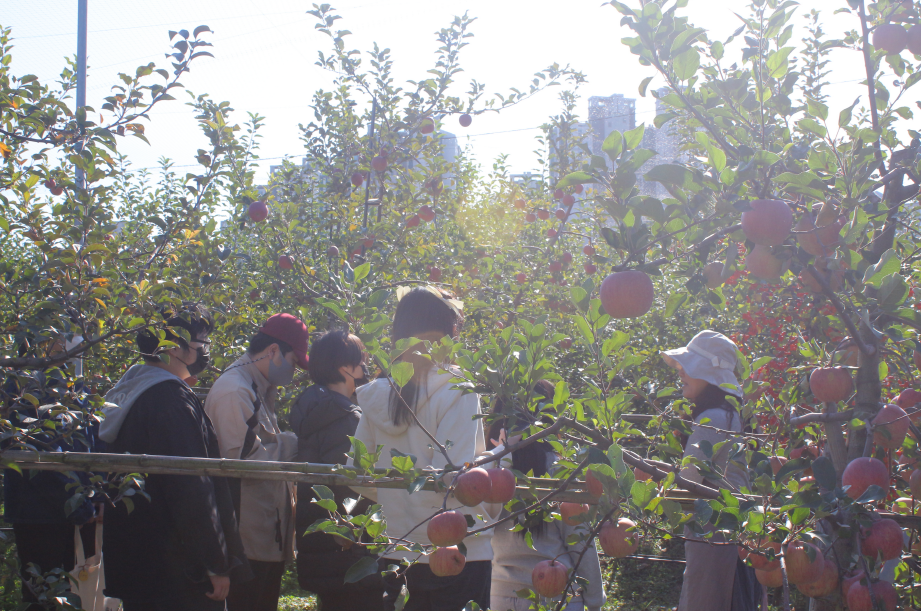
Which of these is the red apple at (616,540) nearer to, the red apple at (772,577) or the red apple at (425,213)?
the red apple at (772,577)

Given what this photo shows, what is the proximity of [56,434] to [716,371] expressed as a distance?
2232 millimetres

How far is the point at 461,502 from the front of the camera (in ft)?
3.73

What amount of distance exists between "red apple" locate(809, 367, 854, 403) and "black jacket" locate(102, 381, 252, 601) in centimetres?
163

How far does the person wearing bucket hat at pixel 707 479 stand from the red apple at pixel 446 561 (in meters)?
1.21

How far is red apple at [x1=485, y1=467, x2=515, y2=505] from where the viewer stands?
45.9 inches

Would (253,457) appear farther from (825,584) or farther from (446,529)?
(825,584)

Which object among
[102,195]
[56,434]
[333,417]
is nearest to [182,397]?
[56,434]

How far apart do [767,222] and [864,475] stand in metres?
→ 0.50

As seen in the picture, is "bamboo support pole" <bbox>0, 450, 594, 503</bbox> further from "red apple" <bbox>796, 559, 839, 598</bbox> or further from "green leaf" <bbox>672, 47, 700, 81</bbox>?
"green leaf" <bbox>672, 47, 700, 81</bbox>

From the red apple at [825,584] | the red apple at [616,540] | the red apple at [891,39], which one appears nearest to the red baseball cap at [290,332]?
the red apple at [616,540]

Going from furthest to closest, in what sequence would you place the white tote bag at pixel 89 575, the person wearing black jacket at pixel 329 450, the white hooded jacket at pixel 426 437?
1. the white tote bag at pixel 89 575
2. the person wearing black jacket at pixel 329 450
3. the white hooded jacket at pixel 426 437

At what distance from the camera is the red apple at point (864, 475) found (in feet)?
3.63

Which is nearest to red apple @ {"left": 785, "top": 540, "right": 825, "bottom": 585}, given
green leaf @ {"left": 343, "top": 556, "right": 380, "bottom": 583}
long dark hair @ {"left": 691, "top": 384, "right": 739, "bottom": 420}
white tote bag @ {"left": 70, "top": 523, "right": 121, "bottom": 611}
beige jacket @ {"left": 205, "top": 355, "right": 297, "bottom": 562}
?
green leaf @ {"left": 343, "top": 556, "right": 380, "bottom": 583}

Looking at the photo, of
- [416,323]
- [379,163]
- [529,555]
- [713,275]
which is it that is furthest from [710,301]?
[379,163]
